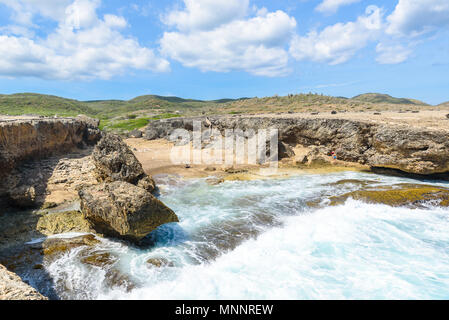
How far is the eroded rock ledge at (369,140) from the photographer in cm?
1152

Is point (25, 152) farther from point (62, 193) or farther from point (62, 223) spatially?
point (62, 223)

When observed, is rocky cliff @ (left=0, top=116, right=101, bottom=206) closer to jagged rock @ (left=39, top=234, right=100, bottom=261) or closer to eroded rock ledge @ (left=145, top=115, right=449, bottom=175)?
jagged rock @ (left=39, top=234, right=100, bottom=261)

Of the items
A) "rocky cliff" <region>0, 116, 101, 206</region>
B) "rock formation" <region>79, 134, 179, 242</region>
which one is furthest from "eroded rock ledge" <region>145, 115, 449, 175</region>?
"rocky cliff" <region>0, 116, 101, 206</region>

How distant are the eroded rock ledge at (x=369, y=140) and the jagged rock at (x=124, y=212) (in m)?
12.1

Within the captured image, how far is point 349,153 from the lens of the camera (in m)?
15.0

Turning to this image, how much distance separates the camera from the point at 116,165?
34.6 ft

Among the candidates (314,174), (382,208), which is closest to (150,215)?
(382,208)

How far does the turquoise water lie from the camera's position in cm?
515

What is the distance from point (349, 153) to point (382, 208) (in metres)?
6.72

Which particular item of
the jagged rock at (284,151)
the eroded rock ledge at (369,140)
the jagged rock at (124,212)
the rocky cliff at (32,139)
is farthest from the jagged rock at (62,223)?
the eroded rock ledge at (369,140)

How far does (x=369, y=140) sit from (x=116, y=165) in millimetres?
14028

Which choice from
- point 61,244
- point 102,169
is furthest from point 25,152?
point 61,244

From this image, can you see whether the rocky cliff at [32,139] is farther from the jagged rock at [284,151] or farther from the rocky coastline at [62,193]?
the jagged rock at [284,151]

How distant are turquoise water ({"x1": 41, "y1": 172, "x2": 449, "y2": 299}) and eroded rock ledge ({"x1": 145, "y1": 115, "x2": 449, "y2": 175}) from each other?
4.08 meters
